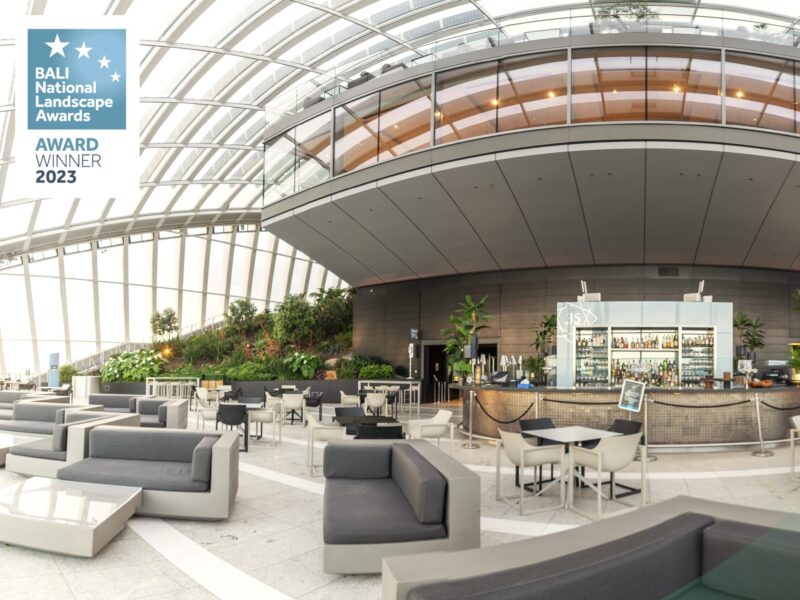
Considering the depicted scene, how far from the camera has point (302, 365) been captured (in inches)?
747

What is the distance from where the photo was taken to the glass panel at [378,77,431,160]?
1343 cm

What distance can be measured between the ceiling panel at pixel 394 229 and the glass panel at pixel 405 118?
1149 millimetres

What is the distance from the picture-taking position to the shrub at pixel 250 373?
1841 centimetres

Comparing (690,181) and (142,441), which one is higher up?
(690,181)

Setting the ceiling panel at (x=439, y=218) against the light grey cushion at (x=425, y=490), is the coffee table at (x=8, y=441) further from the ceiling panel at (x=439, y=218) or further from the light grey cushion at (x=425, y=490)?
the ceiling panel at (x=439, y=218)

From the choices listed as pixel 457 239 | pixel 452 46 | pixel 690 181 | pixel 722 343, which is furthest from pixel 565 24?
pixel 722 343

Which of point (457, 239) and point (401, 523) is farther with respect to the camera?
point (457, 239)

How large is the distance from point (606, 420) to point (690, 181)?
6296 mm

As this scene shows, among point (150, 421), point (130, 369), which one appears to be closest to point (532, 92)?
point (150, 421)

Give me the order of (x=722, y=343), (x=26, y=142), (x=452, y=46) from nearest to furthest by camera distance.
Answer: (x=26, y=142), (x=722, y=343), (x=452, y=46)

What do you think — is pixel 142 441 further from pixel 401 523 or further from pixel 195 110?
pixel 195 110

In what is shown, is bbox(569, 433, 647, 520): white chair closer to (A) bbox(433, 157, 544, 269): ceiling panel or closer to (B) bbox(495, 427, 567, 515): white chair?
(B) bbox(495, 427, 567, 515): white chair

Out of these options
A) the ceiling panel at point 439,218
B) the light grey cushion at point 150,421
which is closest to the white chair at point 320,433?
the light grey cushion at point 150,421

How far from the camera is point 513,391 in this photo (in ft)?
31.8
